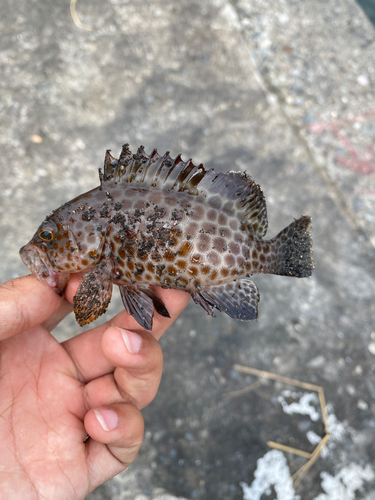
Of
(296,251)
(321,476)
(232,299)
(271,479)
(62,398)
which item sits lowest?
(271,479)

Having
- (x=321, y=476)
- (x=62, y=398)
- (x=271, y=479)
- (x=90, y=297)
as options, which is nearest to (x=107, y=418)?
(x=62, y=398)

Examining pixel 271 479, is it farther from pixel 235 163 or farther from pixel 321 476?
pixel 235 163

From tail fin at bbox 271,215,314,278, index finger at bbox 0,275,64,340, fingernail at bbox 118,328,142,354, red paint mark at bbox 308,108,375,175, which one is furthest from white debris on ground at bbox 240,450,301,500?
red paint mark at bbox 308,108,375,175

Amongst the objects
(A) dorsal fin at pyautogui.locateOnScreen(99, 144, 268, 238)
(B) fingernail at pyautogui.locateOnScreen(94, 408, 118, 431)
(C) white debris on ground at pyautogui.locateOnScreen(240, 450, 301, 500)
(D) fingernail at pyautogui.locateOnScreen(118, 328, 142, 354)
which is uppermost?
(A) dorsal fin at pyautogui.locateOnScreen(99, 144, 268, 238)

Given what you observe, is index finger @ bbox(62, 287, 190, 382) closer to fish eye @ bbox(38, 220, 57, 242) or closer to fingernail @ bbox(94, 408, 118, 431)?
fingernail @ bbox(94, 408, 118, 431)

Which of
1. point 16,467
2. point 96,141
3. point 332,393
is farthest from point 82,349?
point 96,141

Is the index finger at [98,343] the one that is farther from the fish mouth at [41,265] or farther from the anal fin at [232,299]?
the fish mouth at [41,265]
